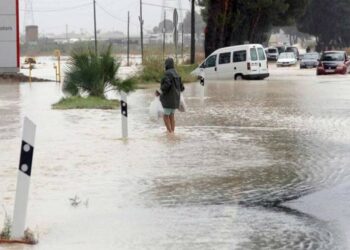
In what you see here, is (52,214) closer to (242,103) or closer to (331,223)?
(331,223)

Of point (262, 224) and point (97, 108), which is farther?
point (97, 108)

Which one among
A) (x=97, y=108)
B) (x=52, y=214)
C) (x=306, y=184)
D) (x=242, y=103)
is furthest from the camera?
(x=242, y=103)

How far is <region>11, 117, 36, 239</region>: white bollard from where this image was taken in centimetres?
716

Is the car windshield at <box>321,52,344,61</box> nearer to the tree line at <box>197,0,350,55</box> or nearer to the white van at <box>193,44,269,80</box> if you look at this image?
the tree line at <box>197,0,350,55</box>

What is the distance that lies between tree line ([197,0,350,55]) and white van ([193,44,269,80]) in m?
7.56

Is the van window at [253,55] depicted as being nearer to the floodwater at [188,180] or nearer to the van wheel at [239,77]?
the van wheel at [239,77]

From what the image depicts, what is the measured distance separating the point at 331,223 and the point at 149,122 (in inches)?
405

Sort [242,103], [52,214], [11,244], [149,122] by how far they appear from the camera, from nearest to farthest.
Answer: [11,244] < [52,214] < [149,122] < [242,103]

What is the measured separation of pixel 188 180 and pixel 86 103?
12.0m

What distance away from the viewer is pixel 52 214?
834 cm

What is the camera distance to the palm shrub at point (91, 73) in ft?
75.5

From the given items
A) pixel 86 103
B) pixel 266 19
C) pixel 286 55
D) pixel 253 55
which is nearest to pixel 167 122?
pixel 86 103

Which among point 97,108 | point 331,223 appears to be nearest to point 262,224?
point 331,223

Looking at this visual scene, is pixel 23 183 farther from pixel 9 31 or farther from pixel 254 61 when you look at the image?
pixel 9 31
